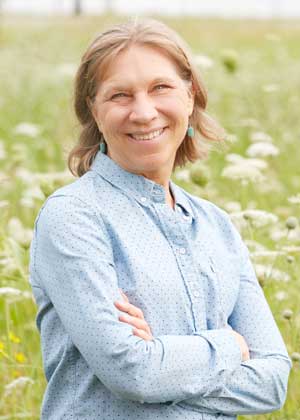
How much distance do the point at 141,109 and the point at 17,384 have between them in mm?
1203

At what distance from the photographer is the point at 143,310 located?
2471mm

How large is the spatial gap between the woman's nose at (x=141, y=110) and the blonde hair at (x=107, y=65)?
10cm

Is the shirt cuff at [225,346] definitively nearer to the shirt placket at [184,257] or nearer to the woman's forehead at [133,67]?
the shirt placket at [184,257]

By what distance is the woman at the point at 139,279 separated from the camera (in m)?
2.36

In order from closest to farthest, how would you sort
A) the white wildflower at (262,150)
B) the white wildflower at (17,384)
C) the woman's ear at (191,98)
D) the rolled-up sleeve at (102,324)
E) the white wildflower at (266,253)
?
the rolled-up sleeve at (102,324)
the woman's ear at (191,98)
the white wildflower at (17,384)
the white wildflower at (266,253)
the white wildflower at (262,150)

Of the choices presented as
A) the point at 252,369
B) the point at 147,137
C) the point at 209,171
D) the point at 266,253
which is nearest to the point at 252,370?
the point at 252,369

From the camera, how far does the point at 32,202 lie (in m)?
4.71

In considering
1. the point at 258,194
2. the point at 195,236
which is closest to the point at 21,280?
the point at 195,236

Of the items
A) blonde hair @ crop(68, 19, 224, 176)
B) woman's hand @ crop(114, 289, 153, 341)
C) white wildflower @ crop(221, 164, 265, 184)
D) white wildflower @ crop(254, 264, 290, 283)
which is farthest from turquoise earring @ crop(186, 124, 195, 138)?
white wildflower @ crop(221, 164, 265, 184)

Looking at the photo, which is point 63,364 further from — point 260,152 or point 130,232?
point 260,152

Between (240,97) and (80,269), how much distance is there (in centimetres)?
730

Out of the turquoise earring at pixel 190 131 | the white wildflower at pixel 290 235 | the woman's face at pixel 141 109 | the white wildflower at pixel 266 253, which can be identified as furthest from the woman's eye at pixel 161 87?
the white wildflower at pixel 290 235

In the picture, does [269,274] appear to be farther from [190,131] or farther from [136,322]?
[136,322]

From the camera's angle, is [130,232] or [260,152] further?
[260,152]
